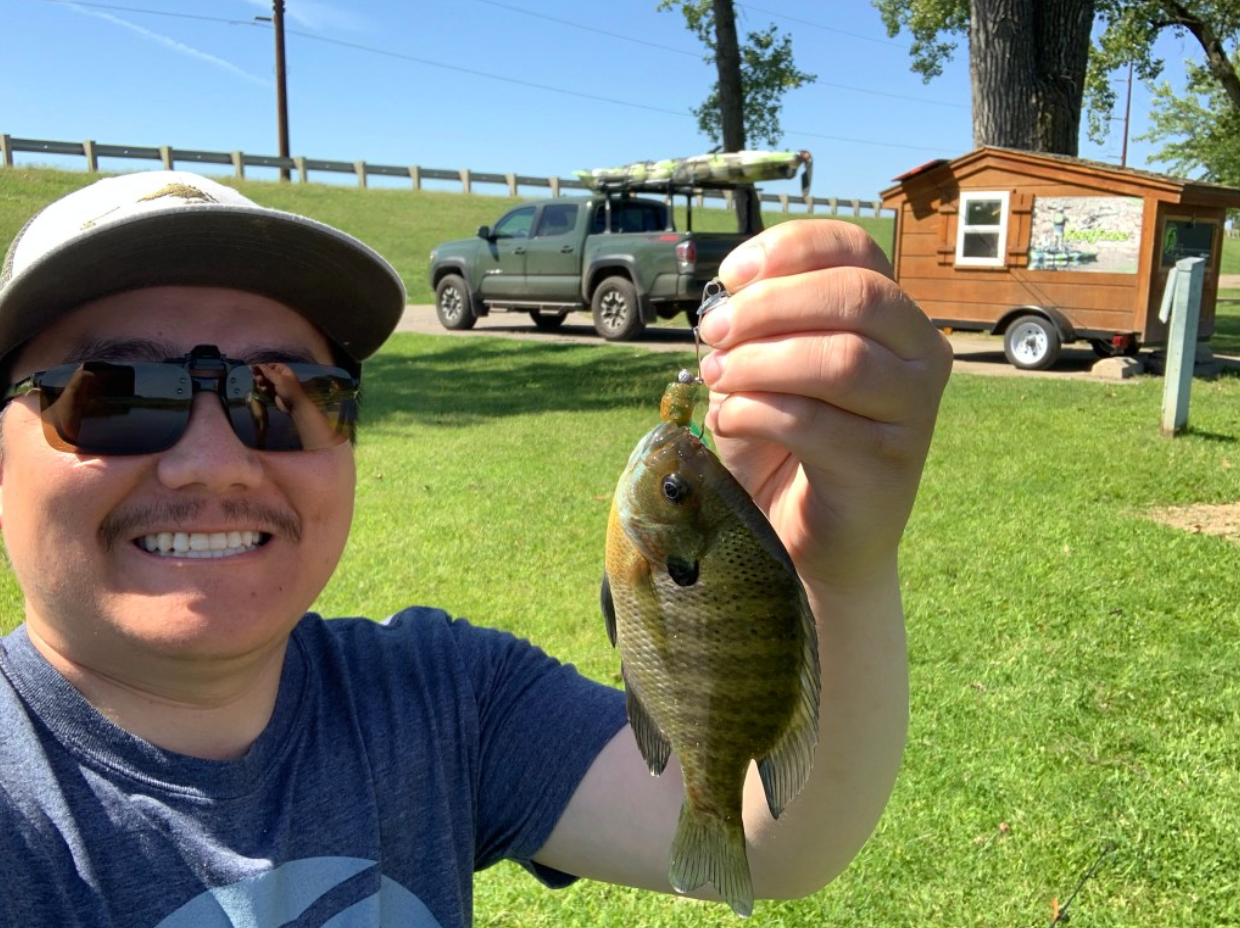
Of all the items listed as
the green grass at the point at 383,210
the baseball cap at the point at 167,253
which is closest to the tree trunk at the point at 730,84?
the green grass at the point at 383,210

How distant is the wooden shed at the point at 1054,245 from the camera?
40.5 feet

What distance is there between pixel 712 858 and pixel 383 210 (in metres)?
36.3

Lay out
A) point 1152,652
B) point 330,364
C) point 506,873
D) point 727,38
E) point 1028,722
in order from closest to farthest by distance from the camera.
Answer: point 330,364, point 506,873, point 1028,722, point 1152,652, point 727,38

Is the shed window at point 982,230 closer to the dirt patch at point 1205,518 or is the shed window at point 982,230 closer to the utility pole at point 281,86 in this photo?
the dirt patch at point 1205,518

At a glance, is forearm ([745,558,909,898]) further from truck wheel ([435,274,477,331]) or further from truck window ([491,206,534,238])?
truck wheel ([435,274,477,331])

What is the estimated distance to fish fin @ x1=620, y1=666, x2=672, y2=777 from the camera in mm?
1475

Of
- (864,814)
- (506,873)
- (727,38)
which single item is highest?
(727,38)

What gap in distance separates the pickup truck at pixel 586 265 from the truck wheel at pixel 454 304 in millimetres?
18

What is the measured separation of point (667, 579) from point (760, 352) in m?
0.36

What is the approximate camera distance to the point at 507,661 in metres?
1.93

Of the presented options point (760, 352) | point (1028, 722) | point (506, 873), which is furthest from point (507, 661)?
point (1028, 722)

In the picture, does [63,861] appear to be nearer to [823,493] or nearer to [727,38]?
[823,493]

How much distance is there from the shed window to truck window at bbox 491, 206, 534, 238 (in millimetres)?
6820

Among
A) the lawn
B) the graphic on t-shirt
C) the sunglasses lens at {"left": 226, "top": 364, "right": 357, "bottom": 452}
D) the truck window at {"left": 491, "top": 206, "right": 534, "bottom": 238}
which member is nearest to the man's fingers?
the sunglasses lens at {"left": 226, "top": 364, "right": 357, "bottom": 452}
